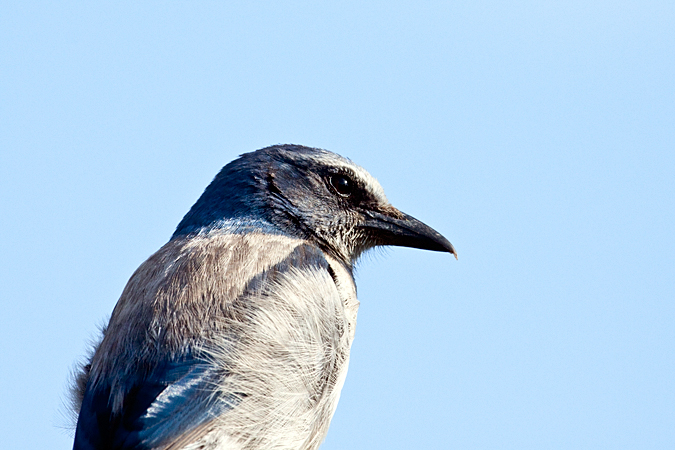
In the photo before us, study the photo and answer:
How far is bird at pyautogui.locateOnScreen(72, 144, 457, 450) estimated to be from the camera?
5109mm

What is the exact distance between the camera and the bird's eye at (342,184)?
22.9 feet

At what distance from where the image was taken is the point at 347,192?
7.01 meters

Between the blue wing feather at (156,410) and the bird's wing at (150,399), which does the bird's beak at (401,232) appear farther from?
the blue wing feather at (156,410)

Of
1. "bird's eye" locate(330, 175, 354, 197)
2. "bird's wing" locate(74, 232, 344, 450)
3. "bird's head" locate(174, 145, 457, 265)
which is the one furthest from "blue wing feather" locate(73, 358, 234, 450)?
"bird's eye" locate(330, 175, 354, 197)

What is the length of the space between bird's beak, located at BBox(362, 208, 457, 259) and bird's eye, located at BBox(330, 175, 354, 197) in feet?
0.71

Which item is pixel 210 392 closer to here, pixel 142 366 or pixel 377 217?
pixel 142 366

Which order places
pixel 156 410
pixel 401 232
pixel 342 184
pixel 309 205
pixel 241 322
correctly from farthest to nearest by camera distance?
pixel 401 232 → pixel 342 184 → pixel 309 205 → pixel 241 322 → pixel 156 410

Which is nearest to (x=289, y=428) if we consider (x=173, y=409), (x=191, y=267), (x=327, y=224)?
(x=173, y=409)

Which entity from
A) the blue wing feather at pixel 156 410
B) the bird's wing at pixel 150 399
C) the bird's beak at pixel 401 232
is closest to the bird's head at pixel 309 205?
the bird's beak at pixel 401 232

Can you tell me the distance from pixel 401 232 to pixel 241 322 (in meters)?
2.06

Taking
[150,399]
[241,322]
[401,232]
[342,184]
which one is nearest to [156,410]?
[150,399]

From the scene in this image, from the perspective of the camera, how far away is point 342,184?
698 cm

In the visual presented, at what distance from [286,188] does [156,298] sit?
162 centimetres

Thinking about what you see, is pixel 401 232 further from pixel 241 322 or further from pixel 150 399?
pixel 150 399
